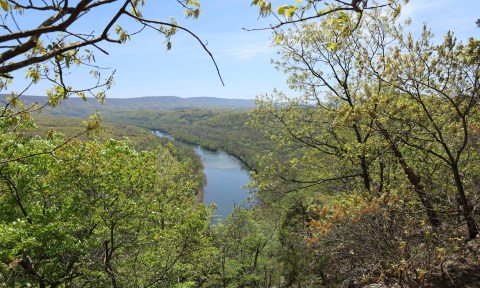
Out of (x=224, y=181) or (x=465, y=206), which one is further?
(x=224, y=181)

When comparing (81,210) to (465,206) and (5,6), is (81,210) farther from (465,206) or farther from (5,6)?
(465,206)

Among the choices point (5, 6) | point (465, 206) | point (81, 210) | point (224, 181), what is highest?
point (5, 6)

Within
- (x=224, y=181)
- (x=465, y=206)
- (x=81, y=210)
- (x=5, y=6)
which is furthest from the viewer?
(x=224, y=181)

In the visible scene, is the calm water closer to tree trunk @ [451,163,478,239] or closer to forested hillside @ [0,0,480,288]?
forested hillside @ [0,0,480,288]

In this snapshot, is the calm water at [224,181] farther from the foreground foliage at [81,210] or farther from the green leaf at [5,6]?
the green leaf at [5,6]

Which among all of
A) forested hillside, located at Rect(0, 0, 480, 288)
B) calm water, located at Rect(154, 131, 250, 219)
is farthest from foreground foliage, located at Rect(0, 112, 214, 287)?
calm water, located at Rect(154, 131, 250, 219)

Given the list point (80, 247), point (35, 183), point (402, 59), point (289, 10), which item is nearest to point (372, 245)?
point (402, 59)

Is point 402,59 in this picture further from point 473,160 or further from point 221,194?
point 221,194

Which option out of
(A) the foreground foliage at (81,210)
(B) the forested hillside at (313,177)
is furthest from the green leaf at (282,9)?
(A) the foreground foliage at (81,210)

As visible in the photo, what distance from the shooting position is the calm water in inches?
3413

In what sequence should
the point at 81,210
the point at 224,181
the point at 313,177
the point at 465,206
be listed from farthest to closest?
the point at 224,181, the point at 313,177, the point at 81,210, the point at 465,206

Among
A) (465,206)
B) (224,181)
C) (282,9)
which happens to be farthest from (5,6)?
(224,181)

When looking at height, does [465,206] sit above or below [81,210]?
above

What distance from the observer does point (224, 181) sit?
106m
